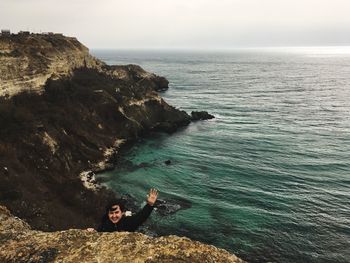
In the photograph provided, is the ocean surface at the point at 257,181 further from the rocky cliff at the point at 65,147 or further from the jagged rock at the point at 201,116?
the rocky cliff at the point at 65,147

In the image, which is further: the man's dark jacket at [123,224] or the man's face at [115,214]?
the man's dark jacket at [123,224]

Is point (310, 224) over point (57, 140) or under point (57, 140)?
under

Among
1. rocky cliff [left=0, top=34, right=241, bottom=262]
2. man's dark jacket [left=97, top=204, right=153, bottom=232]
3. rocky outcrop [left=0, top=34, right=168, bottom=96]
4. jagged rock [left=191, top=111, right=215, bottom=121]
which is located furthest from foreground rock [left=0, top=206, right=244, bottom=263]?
jagged rock [left=191, top=111, right=215, bottom=121]

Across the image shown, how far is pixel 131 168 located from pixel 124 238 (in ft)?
136

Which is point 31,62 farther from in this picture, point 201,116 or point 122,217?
point 122,217

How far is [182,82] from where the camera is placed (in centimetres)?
15638

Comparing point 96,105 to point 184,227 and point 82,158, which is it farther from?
point 184,227

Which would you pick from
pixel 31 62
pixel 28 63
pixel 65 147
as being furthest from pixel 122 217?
pixel 31 62

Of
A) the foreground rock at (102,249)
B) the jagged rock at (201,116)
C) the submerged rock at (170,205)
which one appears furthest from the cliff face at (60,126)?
the foreground rock at (102,249)

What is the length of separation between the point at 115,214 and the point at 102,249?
99 cm

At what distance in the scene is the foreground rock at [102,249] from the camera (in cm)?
912

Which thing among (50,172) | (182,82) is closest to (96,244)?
(50,172)

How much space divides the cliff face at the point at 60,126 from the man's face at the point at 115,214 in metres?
20.1

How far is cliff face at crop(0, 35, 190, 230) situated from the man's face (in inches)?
790
